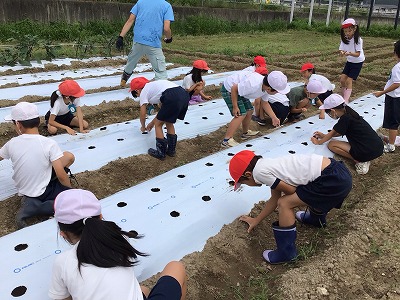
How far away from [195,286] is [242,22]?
18341 mm

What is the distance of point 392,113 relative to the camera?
4199mm

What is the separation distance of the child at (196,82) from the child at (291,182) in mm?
2351

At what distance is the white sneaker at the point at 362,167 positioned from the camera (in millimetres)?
3877

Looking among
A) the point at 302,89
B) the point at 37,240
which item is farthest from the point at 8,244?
the point at 302,89

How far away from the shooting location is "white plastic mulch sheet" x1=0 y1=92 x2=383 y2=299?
2168 mm

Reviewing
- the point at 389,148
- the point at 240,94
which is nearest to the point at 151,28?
the point at 240,94

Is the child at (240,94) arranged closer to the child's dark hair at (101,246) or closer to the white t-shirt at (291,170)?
the white t-shirt at (291,170)

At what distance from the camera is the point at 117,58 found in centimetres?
845

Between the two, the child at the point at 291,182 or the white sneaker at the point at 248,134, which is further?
the white sneaker at the point at 248,134

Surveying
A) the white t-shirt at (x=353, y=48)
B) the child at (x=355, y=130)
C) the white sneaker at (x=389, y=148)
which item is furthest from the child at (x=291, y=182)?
the white t-shirt at (x=353, y=48)

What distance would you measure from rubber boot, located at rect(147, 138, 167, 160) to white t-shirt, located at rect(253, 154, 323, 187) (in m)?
1.49

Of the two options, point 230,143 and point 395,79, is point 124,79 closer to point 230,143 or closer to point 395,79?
point 230,143

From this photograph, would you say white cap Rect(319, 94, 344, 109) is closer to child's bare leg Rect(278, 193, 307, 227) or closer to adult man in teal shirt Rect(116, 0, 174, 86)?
child's bare leg Rect(278, 193, 307, 227)

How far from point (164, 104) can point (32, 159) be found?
53.5 inches
